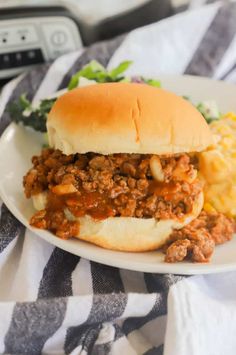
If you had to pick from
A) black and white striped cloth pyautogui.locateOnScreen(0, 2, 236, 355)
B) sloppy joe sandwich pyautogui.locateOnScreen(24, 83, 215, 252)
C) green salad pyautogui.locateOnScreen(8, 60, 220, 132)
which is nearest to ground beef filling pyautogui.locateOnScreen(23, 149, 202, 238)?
sloppy joe sandwich pyautogui.locateOnScreen(24, 83, 215, 252)

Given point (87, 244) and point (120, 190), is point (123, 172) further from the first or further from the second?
point (87, 244)

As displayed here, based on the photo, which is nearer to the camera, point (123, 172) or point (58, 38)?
point (123, 172)

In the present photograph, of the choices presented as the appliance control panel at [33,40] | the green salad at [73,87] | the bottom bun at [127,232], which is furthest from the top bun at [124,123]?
the appliance control panel at [33,40]

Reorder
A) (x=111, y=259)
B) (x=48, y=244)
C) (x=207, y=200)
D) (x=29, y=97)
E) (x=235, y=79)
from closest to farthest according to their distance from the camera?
1. (x=111, y=259)
2. (x=48, y=244)
3. (x=207, y=200)
4. (x=29, y=97)
5. (x=235, y=79)

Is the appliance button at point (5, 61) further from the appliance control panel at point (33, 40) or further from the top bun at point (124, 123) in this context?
the top bun at point (124, 123)

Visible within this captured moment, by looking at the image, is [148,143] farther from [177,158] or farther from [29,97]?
[29,97]

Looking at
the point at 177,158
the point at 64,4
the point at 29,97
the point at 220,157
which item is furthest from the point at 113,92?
the point at 64,4

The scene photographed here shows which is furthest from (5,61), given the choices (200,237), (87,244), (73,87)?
(200,237)

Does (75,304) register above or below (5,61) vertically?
below
